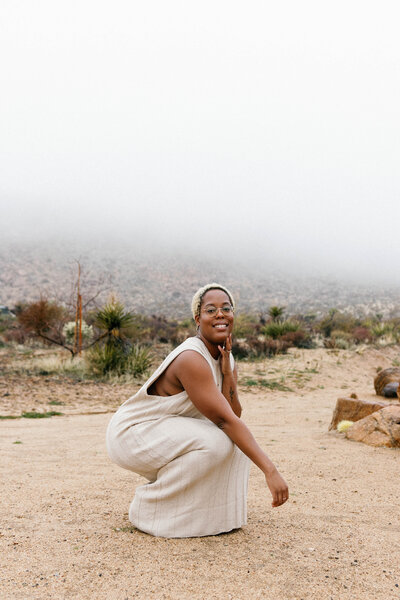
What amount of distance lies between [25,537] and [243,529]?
4.32 ft

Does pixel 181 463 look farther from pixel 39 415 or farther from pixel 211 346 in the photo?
pixel 39 415

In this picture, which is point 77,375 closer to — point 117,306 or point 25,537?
point 117,306

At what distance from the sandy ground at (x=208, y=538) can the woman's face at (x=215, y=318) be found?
3.88 feet

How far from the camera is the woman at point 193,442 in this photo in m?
2.91

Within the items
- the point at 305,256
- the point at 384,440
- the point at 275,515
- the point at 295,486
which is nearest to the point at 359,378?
the point at 384,440

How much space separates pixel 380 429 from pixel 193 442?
3911 millimetres

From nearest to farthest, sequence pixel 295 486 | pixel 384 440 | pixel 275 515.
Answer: pixel 275 515
pixel 295 486
pixel 384 440

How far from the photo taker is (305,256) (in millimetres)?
107938

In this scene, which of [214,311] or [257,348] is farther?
[257,348]

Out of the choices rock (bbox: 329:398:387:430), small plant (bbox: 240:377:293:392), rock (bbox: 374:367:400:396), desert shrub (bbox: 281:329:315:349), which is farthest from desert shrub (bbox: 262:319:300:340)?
rock (bbox: 329:398:387:430)

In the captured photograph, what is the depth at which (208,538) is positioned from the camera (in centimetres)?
305

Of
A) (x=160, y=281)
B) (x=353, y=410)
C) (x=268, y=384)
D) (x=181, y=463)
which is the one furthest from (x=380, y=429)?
(x=160, y=281)

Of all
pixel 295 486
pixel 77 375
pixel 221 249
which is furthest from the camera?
pixel 221 249

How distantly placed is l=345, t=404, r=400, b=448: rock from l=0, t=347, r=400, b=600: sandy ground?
0.15 meters
